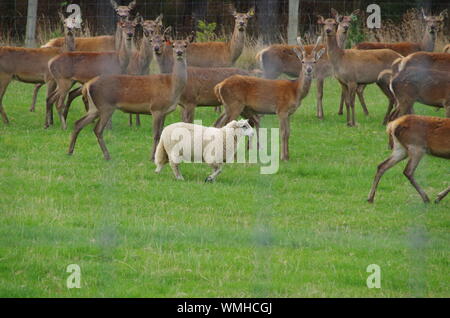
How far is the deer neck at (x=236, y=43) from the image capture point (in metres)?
14.7

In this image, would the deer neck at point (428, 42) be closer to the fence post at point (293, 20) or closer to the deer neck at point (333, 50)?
the deer neck at point (333, 50)

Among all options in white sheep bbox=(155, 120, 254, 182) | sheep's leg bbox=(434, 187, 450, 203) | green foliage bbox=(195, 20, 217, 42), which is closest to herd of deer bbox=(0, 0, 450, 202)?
sheep's leg bbox=(434, 187, 450, 203)

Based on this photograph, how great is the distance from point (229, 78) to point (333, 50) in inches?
114

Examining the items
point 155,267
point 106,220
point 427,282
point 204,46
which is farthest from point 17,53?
point 427,282

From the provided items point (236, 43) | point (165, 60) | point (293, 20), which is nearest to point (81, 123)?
point (165, 60)

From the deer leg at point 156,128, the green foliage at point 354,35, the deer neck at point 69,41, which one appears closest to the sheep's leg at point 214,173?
the deer leg at point 156,128

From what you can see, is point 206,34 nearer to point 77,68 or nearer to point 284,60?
point 284,60

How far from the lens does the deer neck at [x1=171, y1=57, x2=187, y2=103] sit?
11.2 m

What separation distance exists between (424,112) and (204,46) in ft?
11.7

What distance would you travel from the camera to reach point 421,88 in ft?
38.3

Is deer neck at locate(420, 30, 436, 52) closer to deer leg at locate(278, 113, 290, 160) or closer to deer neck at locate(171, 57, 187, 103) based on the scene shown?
deer leg at locate(278, 113, 290, 160)

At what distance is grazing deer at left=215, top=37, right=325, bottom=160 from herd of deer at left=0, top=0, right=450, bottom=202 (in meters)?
0.01

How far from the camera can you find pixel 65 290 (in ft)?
20.4

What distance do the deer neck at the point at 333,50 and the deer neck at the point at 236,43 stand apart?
151cm
